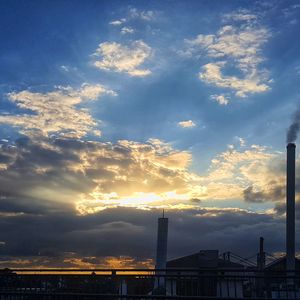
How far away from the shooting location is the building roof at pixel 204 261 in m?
24.8

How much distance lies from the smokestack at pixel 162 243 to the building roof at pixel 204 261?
2.47 m

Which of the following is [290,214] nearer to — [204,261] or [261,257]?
[204,261]

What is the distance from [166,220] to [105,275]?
21.8 metres

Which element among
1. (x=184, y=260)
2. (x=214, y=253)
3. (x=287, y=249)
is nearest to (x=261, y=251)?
(x=184, y=260)

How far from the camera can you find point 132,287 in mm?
15680

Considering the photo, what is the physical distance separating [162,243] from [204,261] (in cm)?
1085

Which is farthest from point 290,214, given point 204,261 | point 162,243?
point 204,261

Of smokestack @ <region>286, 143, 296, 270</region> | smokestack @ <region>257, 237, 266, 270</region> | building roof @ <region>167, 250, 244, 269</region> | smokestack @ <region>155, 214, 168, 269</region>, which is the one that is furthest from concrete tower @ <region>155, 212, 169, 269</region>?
smokestack @ <region>257, 237, 266, 270</region>

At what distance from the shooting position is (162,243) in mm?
36562

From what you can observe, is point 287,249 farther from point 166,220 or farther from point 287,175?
point 166,220

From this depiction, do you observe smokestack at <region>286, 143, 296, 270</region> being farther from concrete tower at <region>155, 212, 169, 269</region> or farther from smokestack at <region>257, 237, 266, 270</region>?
smokestack at <region>257, 237, 266, 270</region>

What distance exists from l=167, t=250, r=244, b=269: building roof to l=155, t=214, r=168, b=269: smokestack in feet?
8.10

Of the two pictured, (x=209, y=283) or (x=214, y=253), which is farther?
(x=214, y=253)

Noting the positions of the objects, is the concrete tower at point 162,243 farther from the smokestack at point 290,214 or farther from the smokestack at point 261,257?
the smokestack at point 261,257
